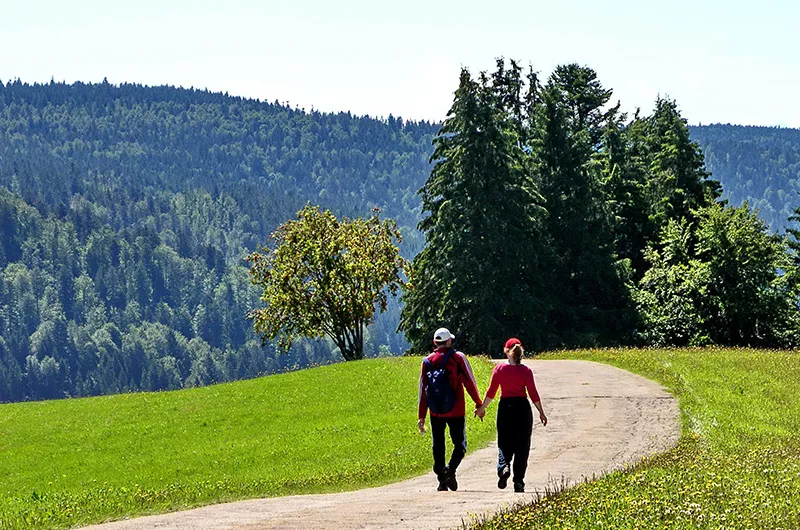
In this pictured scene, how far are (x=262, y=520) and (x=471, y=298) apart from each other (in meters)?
43.5

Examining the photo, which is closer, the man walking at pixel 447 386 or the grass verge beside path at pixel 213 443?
the man walking at pixel 447 386

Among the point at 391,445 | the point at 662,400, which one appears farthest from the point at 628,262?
the point at 391,445

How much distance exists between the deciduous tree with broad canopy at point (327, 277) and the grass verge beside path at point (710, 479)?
88.6 feet

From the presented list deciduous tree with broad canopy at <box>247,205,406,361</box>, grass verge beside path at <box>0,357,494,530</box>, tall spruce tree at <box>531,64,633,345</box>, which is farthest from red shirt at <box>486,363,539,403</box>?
tall spruce tree at <box>531,64,633,345</box>

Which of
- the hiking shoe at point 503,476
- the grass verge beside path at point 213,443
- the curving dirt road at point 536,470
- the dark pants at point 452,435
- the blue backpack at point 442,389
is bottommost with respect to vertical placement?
the grass verge beside path at point 213,443

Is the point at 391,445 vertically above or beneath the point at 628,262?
beneath

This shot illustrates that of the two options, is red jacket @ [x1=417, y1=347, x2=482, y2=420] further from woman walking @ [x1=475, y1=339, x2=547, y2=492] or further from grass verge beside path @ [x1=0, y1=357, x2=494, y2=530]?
grass verge beside path @ [x1=0, y1=357, x2=494, y2=530]

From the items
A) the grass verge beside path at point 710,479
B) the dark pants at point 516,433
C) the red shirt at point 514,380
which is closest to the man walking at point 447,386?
the red shirt at point 514,380

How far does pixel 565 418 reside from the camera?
96.7 feet

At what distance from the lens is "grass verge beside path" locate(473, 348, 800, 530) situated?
1319 cm

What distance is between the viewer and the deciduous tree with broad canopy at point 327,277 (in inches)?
2357

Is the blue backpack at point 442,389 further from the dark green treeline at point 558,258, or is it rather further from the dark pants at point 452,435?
the dark green treeline at point 558,258

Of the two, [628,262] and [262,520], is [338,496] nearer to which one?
[262,520]

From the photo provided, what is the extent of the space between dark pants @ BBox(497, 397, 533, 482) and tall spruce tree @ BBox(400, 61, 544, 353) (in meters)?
40.3
